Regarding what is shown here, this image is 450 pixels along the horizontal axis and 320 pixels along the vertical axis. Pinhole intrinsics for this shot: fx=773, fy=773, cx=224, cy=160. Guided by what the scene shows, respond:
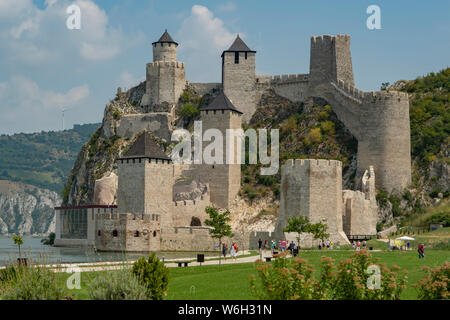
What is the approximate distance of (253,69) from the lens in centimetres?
7394

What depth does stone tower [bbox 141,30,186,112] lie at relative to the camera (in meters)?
75.6

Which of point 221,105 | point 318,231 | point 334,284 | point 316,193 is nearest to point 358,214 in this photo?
point 316,193

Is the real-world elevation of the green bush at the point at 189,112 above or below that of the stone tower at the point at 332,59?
below

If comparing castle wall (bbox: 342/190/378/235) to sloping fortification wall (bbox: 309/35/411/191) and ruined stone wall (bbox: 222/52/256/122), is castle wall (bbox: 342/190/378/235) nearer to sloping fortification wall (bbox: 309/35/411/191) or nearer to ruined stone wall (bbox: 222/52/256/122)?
sloping fortification wall (bbox: 309/35/411/191)

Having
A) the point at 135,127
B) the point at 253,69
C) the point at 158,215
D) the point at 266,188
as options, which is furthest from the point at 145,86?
the point at 158,215

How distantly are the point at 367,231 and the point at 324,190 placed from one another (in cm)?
856

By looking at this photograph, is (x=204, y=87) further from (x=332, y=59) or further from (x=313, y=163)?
(x=313, y=163)

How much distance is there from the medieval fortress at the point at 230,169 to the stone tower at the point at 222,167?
0.27 feet

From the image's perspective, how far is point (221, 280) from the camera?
26016 millimetres

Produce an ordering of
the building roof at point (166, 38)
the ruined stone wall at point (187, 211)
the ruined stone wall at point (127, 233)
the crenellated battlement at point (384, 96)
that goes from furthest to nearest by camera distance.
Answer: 1. the building roof at point (166, 38)
2. the crenellated battlement at point (384, 96)
3. the ruined stone wall at point (187, 211)
4. the ruined stone wall at point (127, 233)

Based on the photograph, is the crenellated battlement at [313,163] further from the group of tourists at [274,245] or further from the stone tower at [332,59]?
the stone tower at [332,59]

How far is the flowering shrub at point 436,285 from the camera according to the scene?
65.0 ft

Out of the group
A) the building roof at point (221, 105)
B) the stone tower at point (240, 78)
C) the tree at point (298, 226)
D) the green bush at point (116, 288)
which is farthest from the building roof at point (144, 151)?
the green bush at point (116, 288)
